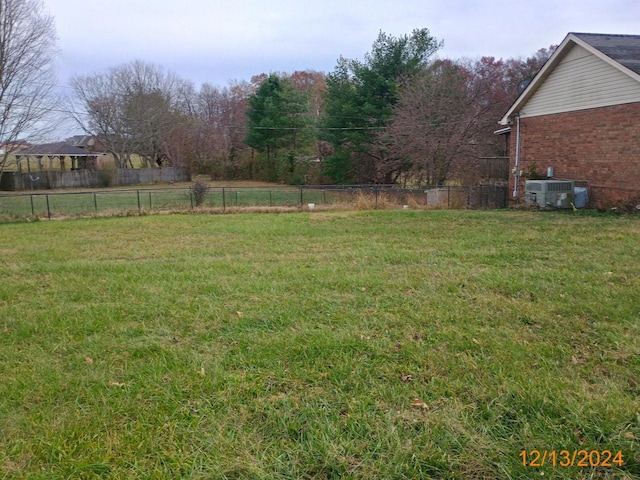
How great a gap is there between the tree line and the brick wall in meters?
7.29

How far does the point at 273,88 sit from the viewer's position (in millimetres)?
39812

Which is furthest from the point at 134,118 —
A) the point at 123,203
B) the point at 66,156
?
the point at 123,203

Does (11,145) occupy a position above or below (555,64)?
below

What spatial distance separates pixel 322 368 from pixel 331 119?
93.9 feet

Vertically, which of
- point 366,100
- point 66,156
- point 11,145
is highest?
point 366,100

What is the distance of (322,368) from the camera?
328 cm

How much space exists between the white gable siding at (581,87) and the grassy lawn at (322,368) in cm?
826

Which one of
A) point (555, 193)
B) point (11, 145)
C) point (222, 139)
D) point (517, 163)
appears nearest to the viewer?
point (555, 193)

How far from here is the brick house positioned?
40.6 ft

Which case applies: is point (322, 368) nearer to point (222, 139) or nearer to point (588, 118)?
point (588, 118)

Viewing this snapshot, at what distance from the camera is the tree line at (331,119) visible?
78.1ft

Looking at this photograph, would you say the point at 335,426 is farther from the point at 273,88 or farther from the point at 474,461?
the point at 273,88
